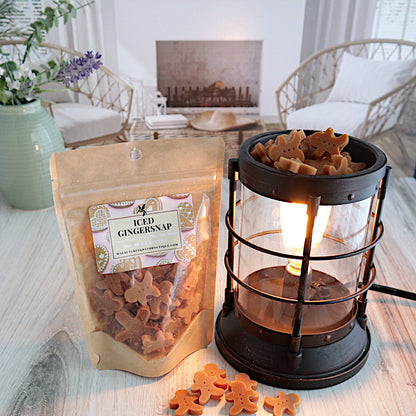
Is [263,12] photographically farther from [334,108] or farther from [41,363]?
[41,363]

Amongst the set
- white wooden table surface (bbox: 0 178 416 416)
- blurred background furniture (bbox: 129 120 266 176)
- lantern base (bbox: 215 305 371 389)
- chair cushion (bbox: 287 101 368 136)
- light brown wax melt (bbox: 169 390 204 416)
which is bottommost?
blurred background furniture (bbox: 129 120 266 176)

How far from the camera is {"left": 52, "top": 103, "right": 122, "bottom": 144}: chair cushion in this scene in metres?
2.45

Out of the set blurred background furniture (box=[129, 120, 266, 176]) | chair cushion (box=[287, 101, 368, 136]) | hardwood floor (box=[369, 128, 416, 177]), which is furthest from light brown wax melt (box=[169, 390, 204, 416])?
hardwood floor (box=[369, 128, 416, 177])

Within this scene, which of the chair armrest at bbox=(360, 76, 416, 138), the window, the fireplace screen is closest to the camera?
the chair armrest at bbox=(360, 76, 416, 138)

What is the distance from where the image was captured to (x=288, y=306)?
2.38 feet

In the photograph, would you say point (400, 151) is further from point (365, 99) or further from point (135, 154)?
point (135, 154)

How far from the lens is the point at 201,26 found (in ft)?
11.8

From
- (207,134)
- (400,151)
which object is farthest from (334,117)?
(207,134)

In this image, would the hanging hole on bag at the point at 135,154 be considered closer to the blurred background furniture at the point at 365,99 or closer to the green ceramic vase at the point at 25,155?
the green ceramic vase at the point at 25,155

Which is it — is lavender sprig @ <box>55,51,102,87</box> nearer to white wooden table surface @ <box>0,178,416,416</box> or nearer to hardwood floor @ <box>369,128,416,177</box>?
white wooden table surface @ <box>0,178,416,416</box>

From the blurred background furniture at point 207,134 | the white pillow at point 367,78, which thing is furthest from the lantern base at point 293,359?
the white pillow at point 367,78

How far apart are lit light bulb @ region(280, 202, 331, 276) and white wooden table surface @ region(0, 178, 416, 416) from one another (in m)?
0.21

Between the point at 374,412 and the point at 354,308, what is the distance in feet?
0.51

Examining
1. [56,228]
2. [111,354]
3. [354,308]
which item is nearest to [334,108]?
[56,228]
